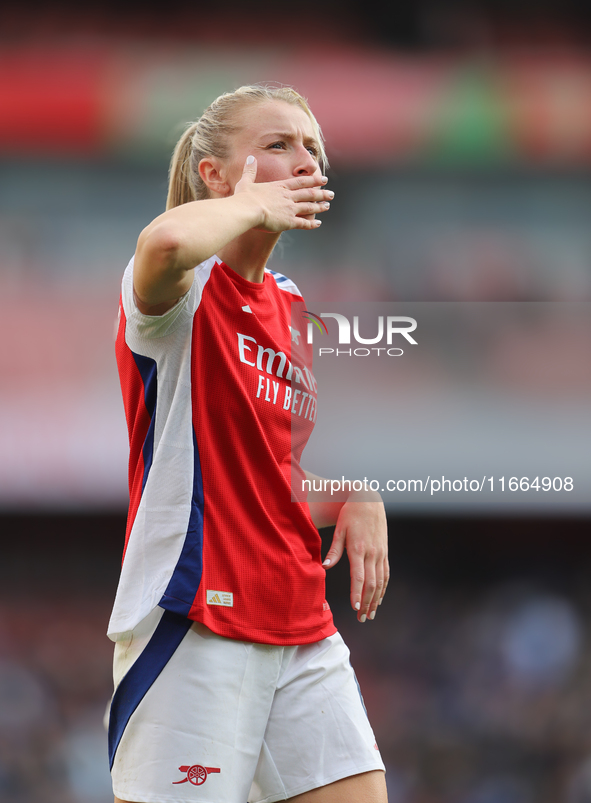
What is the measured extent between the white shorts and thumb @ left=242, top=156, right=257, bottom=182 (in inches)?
20.2

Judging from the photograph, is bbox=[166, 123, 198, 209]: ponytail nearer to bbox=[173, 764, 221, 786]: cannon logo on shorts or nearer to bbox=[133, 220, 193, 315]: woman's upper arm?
bbox=[133, 220, 193, 315]: woman's upper arm

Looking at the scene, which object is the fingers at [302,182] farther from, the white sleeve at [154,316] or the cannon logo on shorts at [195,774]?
Result: the cannon logo on shorts at [195,774]

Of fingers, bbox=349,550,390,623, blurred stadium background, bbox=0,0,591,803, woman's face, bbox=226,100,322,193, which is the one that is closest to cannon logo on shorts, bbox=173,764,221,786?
fingers, bbox=349,550,390,623

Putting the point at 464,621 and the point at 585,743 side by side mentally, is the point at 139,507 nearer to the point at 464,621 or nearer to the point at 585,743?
the point at 464,621

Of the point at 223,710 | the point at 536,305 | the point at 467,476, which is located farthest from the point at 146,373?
the point at 536,305

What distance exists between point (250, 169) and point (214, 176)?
5.4 inches

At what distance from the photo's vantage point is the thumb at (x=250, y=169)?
0.89 meters

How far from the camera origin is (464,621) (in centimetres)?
261

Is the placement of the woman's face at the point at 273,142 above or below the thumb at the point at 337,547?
above

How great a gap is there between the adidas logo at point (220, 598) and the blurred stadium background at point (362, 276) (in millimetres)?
1343

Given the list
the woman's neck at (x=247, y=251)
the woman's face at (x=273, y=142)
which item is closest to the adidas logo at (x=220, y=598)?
the woman's neck at (x=247, y=251)

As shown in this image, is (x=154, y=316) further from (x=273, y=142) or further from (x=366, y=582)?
(x=366, y=582)

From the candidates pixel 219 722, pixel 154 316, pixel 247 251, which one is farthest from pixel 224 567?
pixel 247 251

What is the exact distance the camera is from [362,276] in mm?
2512
